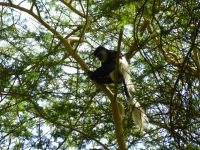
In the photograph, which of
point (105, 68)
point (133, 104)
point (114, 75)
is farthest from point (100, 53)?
point (133, 104)

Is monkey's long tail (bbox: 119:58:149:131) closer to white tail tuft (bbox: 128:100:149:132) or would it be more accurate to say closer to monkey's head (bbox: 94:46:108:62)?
white tail tuft (bbox: 128:100:149:132)

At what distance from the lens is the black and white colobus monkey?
4.36 metres

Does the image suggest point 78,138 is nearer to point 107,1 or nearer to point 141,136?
point 141,136

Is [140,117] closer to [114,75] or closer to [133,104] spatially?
[133,104]

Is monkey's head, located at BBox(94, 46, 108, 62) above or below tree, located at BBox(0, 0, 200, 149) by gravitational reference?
above

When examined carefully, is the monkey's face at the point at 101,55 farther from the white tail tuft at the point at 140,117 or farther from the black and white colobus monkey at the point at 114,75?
the white tail tuft at the point at 140,117

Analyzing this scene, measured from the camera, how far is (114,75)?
4.75 meters

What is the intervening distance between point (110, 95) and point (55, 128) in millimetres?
954

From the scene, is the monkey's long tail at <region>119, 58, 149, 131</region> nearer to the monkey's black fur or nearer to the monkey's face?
the monkey's black fur

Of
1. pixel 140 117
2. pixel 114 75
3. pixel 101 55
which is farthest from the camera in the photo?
pixel 101 55

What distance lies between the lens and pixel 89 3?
384 centimetres

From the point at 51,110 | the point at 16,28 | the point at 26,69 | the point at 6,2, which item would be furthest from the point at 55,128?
the point at 6,2

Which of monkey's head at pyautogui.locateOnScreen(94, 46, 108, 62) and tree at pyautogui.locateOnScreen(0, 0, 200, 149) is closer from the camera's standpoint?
tree at pyautogui.locateOnScreen(0, 0, 200, 149)

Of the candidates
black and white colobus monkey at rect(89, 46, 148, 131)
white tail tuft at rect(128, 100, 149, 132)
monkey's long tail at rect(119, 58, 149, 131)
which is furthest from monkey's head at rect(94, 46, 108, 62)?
white tail tuft at rect(128, 100, 149, 132)
